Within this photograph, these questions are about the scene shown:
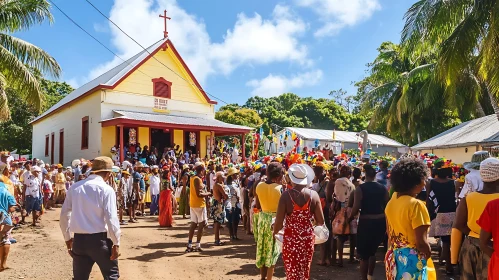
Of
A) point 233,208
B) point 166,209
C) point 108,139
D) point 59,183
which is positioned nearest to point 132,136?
point 108,139

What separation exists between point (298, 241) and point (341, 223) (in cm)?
238

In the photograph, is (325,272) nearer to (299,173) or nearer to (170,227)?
(299,173)

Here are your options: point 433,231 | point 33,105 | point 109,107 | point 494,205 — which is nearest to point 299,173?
point 494,205

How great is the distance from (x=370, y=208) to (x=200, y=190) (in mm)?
3688

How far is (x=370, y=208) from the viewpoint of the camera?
5832 mm

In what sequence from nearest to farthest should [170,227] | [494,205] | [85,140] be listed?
[494,205] → [170,227] → [85,140]

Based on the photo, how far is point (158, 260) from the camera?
801cm

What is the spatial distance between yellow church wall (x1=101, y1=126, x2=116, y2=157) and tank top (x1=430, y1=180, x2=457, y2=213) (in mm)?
17607

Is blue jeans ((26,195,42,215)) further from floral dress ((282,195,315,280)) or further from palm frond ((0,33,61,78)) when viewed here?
floral dress ((282,195,315,280))

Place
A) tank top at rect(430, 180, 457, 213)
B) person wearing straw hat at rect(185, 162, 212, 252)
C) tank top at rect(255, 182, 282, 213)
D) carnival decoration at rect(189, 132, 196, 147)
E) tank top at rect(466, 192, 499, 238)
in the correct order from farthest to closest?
carnival decoration at rect(189, 132, 196, 147), person wearing straw hat at rect(185, 162, 212, 252), tank top at rect(430, 180, 457, 213), tank top at rect(255, 182, 282, 213), tank top at rect(466, 192, 499, 238)

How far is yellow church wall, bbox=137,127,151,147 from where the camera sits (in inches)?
866

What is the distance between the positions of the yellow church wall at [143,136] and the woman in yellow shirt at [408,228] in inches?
769

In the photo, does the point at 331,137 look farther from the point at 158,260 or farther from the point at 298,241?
the point at 298,241

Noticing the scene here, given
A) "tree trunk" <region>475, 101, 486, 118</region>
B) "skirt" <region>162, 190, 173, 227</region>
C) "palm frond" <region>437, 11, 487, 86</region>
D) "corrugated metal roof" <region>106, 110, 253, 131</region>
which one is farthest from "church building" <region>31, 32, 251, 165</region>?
"tree trunk" <region>475, 101, 486, 118</region>
